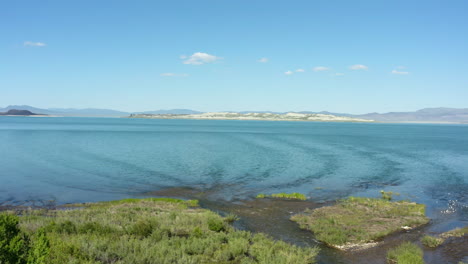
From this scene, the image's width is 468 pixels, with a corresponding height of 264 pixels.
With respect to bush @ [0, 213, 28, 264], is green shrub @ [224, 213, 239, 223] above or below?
below

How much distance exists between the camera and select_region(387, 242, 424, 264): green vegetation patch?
15.0m

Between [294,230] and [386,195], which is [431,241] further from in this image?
[386,195]

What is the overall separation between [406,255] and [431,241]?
194 inches

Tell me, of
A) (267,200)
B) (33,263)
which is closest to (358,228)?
(267,200)

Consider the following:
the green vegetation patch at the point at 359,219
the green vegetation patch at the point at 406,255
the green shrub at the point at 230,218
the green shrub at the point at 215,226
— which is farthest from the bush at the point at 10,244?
the green vegetation patch at the point at 406,255

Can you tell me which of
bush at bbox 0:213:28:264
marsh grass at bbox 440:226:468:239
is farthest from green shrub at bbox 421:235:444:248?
bush at bbox 0:213:28:264

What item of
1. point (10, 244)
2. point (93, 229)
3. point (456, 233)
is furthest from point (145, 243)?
point (456, 233)

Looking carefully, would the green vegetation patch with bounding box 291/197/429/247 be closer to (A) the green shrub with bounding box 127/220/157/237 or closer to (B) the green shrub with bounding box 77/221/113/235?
(A) the green shrub with bounding box 127/220/157/237

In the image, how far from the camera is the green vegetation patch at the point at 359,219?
65.6 feet

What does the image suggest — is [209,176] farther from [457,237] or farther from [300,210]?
[457,237]

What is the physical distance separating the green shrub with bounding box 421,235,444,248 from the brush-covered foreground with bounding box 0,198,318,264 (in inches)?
318

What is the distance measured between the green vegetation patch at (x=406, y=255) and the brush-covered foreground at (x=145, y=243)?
423 cm

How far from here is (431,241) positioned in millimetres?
19000

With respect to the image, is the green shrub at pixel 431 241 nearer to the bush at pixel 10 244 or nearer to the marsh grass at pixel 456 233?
the marsh grass at pixel 456 233
